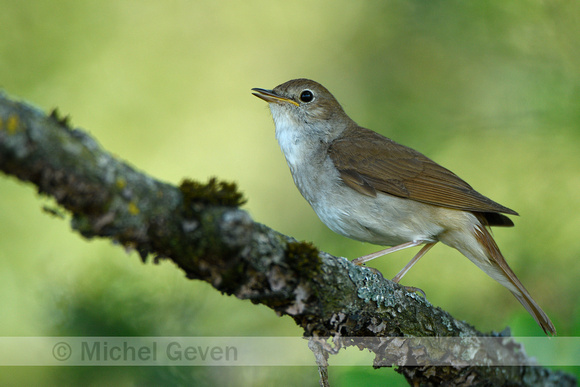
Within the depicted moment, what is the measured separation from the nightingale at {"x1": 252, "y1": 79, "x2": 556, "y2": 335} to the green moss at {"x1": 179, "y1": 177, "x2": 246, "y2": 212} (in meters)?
2.37

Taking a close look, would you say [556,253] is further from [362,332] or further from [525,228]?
[362,332]

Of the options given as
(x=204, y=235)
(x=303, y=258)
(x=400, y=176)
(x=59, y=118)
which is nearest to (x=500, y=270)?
(x=400, y=176)

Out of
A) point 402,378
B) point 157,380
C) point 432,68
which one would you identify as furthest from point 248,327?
point 432,68

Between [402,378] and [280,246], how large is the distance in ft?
4.74

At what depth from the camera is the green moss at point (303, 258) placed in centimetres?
219

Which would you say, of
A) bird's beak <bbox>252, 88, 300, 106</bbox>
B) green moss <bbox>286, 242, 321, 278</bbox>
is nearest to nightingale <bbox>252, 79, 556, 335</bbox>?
bird's beak <bbox>252, 88, 300, 106</bbox>

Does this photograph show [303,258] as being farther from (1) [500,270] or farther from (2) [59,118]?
(1) [500,270]

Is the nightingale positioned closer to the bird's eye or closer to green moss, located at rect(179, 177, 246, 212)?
the bird's eye

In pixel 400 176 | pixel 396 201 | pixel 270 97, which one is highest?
pixel 270 97

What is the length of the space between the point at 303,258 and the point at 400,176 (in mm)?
2391

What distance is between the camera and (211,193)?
1.85 m

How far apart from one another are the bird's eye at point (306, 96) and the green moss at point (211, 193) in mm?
3426

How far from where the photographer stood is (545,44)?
4656 mm

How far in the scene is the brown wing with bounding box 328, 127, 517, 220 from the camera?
423 centimetres
